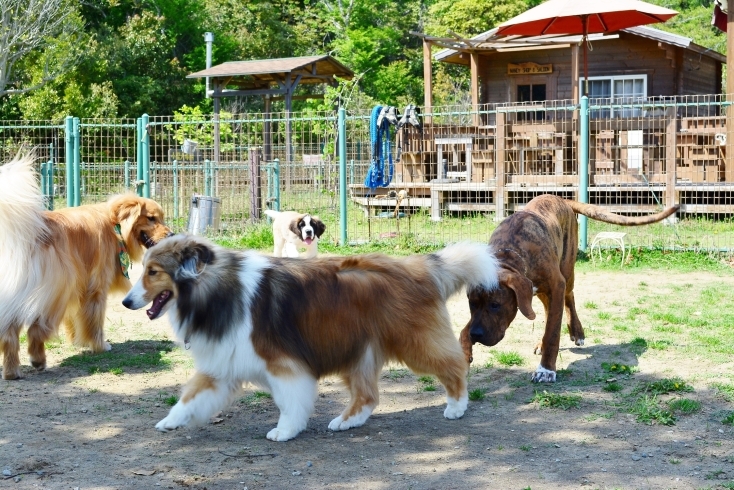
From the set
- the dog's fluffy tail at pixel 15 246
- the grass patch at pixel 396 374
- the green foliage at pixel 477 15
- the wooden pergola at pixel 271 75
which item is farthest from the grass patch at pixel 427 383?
the green foliage at pixel 477 15

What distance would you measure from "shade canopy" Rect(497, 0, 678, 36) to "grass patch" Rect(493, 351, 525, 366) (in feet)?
28.2

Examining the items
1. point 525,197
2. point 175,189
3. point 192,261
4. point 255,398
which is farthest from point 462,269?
point 525,197

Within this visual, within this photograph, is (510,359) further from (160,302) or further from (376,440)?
(160,302)

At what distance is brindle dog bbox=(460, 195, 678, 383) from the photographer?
5.41 metres

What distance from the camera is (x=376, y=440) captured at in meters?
4.75

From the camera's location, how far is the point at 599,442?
4.64 metres

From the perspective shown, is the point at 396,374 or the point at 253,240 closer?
the point at 396,374

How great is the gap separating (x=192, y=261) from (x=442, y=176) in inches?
523

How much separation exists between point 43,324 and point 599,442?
3978mm

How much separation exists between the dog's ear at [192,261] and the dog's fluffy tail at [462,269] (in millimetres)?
1377

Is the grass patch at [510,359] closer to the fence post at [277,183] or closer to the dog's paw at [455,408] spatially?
the dog's paw at [455,408]

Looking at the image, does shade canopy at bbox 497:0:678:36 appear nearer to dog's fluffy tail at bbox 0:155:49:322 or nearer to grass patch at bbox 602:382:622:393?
grass patch at bbox 602:382:622:393

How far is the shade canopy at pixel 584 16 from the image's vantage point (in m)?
13.7

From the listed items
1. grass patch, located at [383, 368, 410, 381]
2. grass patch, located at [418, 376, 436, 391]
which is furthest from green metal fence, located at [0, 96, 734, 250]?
grass patch, located at [418, 376, 436, 391]
